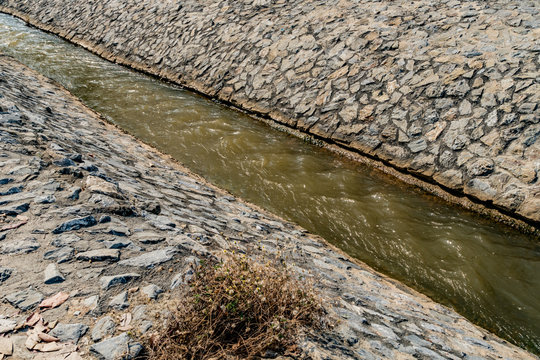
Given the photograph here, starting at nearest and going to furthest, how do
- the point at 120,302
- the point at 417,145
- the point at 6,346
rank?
the point at 6,346
the point at 120,302
the point at 417,145

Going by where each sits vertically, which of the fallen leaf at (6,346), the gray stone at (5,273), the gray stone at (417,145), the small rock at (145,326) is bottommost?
the gray stone at (5,273)

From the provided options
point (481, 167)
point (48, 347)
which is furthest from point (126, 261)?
point (481, 167)

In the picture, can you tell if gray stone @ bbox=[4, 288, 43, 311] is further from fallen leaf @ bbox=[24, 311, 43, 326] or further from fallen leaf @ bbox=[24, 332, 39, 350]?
fallen leaf @ bbox=[24, 332, 39, 350]

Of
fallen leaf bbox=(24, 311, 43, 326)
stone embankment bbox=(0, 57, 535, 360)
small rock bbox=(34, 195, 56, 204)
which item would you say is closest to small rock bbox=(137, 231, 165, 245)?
stone embankment bbox=(0, 57, 535, 360)

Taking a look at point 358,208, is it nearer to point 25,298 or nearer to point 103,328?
point 103,328

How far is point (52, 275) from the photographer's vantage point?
2785 millimetres

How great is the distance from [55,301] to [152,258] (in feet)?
2.77

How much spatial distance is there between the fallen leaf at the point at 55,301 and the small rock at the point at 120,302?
34 centimetres

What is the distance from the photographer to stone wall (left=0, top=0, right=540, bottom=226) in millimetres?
7125

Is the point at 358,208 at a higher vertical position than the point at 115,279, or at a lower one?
higher

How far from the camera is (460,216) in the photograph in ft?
22.0

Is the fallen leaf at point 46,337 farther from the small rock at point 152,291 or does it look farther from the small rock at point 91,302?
the small rock at point 152,291

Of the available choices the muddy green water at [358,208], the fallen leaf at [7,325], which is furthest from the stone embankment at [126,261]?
the muddy green water at [358,208]

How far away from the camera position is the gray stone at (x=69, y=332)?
7.48ft
